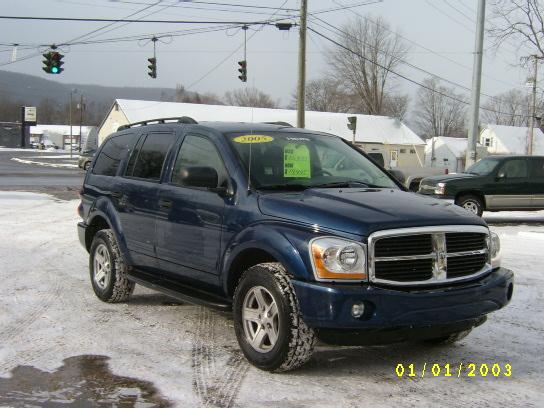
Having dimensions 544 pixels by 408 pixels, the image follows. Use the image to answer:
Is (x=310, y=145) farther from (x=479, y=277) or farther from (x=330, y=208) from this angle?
(x=479, y=277)

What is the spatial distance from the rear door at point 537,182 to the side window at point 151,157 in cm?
1234

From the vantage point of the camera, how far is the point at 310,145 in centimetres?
541

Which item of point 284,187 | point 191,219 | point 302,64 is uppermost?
point 302,64

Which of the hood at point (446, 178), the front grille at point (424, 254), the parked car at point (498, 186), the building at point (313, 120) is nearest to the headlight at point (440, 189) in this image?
the parked car at point (498, 186)

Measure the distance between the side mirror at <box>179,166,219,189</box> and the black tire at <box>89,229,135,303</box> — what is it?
5.79 ft

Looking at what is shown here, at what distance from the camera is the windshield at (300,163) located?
4899 millimetres

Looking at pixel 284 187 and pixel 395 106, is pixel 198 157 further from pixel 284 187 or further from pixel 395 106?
pixel 395 106

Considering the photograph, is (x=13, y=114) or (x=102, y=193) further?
(x=13, y=114)

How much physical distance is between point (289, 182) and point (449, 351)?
190 centimetres

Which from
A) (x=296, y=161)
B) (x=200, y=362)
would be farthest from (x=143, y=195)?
(x=200, y=362)

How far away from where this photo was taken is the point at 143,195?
574 cm

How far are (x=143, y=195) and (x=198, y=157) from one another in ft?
2.52

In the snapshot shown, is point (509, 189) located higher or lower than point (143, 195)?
lower

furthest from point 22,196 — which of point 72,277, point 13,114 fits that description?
point 13,114
